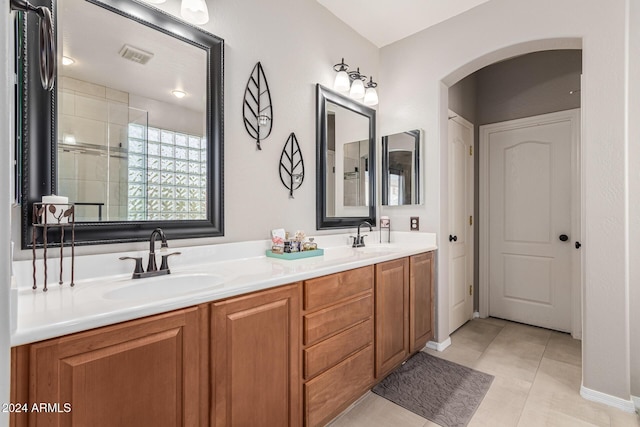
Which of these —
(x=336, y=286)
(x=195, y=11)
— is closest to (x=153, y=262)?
(x=336, y=286)

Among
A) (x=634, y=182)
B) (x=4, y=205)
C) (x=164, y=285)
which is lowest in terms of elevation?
(x=164, y=285)

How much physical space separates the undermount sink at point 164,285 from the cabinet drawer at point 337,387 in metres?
0.68

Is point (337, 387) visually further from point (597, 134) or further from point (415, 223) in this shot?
point (597, 134)

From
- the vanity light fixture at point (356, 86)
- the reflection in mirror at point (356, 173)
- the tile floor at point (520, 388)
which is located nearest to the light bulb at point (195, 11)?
the vanity light fixture at point (356, 86)

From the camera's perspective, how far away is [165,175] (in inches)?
60.9

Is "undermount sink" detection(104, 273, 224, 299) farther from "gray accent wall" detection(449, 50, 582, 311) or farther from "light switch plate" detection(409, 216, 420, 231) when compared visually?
"gray accent wall" detection(449, 50, 582, 311)

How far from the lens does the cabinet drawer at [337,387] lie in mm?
1481

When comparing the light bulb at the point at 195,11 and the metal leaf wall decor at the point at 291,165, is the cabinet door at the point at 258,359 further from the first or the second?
the light bulb at the point at 195,11

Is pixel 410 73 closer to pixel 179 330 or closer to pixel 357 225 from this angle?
pixel 357 225

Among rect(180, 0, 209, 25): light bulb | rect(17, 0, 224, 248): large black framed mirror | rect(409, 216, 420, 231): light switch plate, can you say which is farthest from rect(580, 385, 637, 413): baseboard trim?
rect(180, 0, 209, 25): light bulb

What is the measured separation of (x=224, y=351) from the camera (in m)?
1.13

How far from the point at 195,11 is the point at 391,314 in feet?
6.83

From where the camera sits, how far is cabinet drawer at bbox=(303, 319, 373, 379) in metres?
1.47

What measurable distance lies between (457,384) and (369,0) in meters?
2.84
